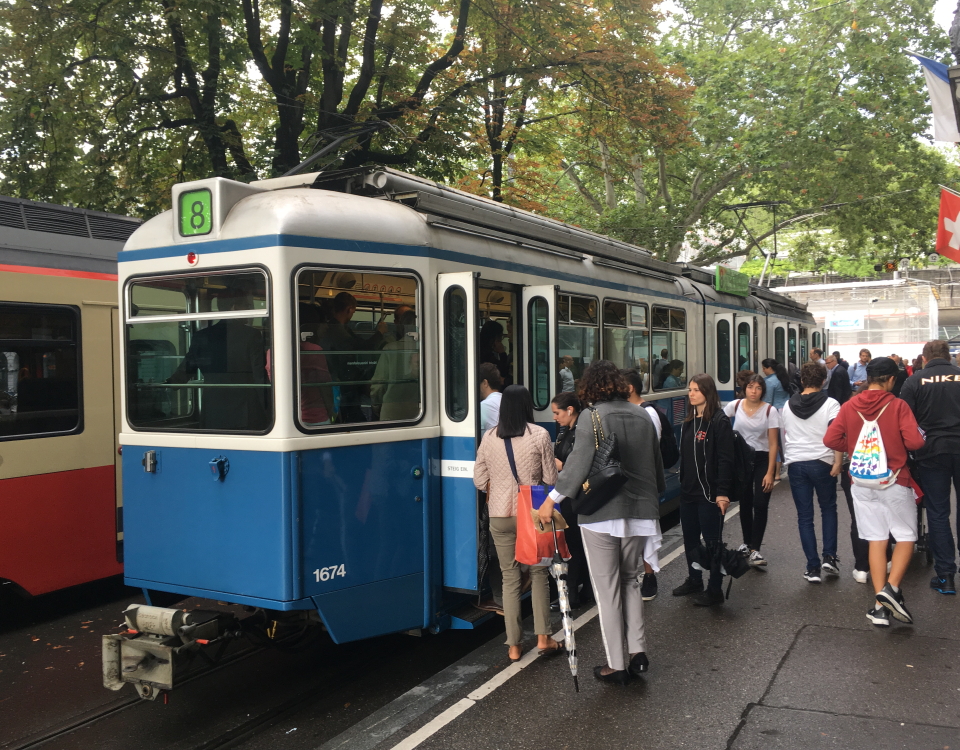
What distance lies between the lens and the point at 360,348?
202 inches

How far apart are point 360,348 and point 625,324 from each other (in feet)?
13.6

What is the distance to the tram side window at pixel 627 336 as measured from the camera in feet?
26.9

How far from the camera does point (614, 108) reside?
1468cm

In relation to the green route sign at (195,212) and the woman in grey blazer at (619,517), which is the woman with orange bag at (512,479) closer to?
the woman in grey blazer at (619,517)

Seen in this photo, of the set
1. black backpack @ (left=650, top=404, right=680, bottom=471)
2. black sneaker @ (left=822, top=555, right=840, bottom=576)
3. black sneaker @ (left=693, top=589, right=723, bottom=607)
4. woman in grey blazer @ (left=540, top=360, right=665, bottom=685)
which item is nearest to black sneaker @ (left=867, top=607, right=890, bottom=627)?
black sneaker @ (left=693, top=589, right=723, bottom=607)

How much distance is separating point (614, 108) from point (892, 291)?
133 ft

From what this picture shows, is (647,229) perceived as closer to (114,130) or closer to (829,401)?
(114,130)

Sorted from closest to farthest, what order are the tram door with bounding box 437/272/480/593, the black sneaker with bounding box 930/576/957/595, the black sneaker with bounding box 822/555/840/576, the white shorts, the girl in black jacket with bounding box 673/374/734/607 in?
1. the tram door with bounding box 437/272/480/593
2. the white shorts
3. the girl in black jacket with bounding box 673/374/734/607
4. the black sneaker with bounding box 930/576/957/595
5. the black sneaker with bounding box 822/555/840/576

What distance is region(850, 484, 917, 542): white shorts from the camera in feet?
19.4

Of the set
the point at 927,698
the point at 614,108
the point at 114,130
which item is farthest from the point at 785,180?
the point at 927,698

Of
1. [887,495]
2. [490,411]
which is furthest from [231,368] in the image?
[887,495]

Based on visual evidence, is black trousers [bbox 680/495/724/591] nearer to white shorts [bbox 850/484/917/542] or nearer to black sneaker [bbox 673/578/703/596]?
black sneaker [bbox 673/578/703/596]

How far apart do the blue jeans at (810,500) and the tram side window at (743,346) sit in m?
7.03

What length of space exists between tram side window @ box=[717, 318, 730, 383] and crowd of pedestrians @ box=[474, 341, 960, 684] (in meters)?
5.15
